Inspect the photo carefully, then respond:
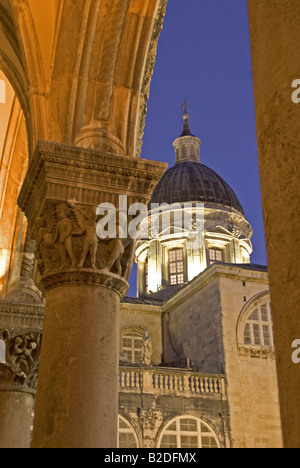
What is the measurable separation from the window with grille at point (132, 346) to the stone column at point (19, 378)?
756 inches

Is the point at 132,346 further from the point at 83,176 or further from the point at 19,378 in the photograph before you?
the point at 83,176

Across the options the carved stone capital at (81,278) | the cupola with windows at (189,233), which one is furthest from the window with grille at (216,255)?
the carved stone capital at (81,278)

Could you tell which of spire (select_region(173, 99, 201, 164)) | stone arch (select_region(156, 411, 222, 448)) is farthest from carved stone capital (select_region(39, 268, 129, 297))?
spire (select_region(173, 99, 201, 164))

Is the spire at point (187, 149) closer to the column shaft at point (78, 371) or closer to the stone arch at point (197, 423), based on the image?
the stone arch at point (197, 423)

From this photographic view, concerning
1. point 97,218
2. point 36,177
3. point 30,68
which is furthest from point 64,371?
point 30,68

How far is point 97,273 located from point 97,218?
1.74 feet

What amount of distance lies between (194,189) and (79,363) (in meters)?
28.5

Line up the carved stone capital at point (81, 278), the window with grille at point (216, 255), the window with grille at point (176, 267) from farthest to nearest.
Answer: the window with grille at point (216, 255), the window with grille at point (176, 267), the carved stone capital at point (81, 278)

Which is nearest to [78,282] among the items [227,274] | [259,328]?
[227,274]

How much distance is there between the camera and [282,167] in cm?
199

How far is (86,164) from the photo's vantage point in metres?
5.01

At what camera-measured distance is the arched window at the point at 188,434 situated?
63.9ft

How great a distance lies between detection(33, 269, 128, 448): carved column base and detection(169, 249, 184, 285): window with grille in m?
25.1

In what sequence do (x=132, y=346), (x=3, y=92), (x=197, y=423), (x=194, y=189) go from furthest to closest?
(x=194, y=189) → (x=132, y=346) → (x=197, y=423) → (x=3, y=92)
